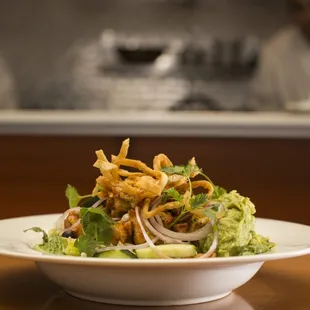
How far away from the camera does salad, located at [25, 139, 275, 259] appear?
101cm

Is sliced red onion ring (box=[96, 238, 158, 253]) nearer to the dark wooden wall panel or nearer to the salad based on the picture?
the salad

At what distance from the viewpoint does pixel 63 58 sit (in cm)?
470

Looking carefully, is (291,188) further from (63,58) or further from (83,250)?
(63,58)

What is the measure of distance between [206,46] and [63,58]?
83 cm

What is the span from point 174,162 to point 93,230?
1643 mm

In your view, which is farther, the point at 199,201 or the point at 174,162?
the point at 174,162

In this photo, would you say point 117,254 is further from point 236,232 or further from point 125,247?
point 236,232

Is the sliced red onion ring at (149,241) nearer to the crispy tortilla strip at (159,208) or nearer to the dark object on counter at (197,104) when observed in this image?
the crispy tortilla strip at (159,208)

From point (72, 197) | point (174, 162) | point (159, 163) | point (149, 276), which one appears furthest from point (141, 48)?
point (149, 276)

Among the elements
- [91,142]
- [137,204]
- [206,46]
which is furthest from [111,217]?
[206,46]

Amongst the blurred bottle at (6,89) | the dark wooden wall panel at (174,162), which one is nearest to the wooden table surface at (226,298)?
the dark wooden wall panel at (174,162)

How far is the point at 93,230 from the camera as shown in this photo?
1.03 m

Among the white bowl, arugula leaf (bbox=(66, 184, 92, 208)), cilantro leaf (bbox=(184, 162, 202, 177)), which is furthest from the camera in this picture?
arugula leaf (bbox=(66, 184, 92, 208))

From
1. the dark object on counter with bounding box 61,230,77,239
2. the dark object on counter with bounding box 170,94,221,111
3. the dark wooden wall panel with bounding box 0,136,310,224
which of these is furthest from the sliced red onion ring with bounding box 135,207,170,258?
the dark object on counter with bounding box 170,94,221,111
